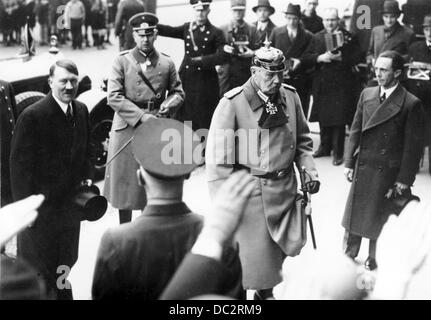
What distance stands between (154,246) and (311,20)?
6851mm

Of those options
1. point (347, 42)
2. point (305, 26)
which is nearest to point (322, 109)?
point (347, 42)

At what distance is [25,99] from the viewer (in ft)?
21.4

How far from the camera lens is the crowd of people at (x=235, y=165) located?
239cm

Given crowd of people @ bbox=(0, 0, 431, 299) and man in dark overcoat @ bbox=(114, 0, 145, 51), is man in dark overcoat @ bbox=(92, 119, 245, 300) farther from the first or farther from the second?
man in dark overcoat @ bbox=(114, 0, 145, 51)

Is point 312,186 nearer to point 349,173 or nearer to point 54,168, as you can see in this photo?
point 349,173

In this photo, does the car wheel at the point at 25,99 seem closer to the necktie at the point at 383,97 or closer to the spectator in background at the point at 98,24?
the necktie at the point at 383,97

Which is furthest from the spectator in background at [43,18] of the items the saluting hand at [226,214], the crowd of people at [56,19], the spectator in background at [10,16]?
the saluting hand at [226,214]

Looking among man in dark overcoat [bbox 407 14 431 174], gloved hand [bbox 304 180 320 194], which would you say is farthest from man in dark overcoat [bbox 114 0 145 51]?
gloved hand [bbox 304 180 320 194]

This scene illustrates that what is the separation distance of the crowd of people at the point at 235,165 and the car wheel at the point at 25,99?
1370mm

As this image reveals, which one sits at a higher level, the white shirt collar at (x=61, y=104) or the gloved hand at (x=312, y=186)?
the white shirt collar at (x=61, y=104)

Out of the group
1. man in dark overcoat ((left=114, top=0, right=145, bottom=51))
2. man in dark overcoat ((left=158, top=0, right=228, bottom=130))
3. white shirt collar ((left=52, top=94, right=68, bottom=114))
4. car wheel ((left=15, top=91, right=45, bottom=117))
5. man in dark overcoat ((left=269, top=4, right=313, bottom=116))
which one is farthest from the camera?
man in dark overcoat ((left=114, top=0, right=145, bottom=51))

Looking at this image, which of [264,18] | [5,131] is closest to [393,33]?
[264,18]

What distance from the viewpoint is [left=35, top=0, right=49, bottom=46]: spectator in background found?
53.1 ft
